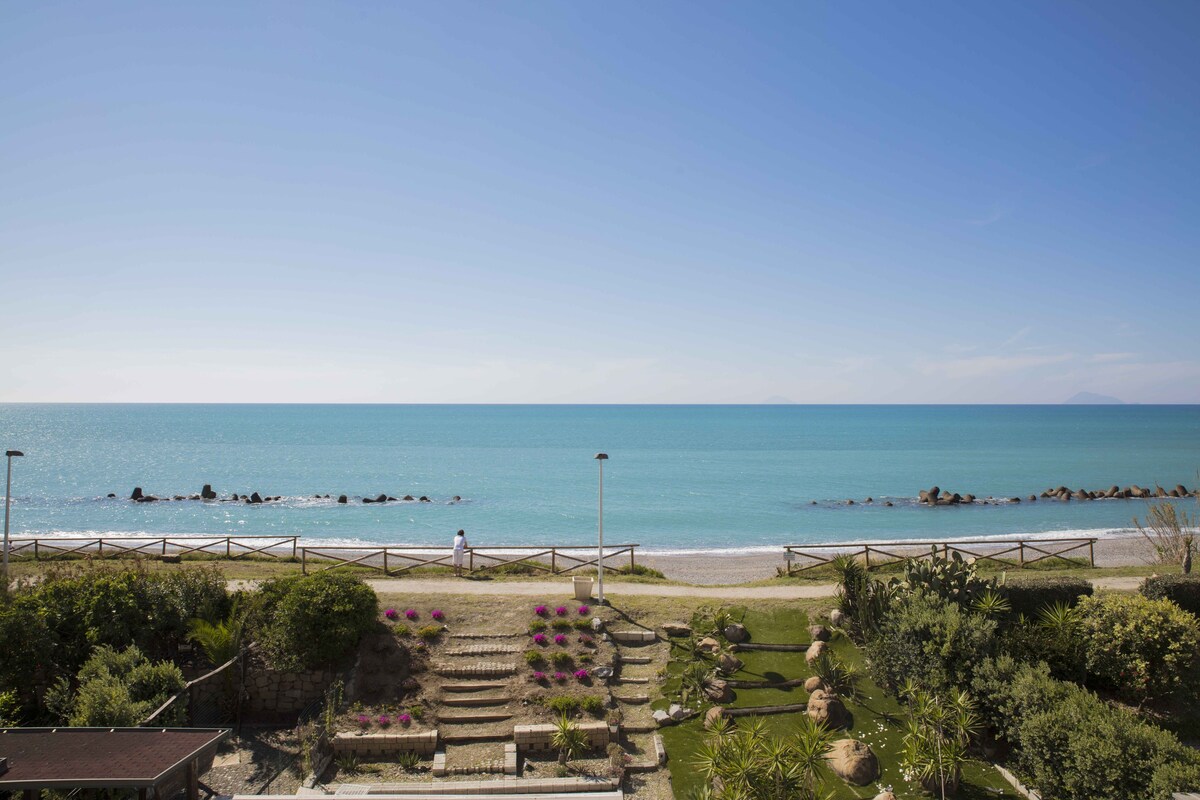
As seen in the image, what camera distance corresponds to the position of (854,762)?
13.3 meters

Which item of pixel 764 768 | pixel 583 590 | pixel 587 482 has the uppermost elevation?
pixel 587 482

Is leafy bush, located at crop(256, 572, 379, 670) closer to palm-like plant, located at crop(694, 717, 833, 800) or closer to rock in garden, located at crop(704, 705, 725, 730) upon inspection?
rock in garden, located at crop(704, 705, 725, 730)

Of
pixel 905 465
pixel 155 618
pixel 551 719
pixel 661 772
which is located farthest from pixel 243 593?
pixel 905 465

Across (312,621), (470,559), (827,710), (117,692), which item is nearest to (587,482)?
(470,559)

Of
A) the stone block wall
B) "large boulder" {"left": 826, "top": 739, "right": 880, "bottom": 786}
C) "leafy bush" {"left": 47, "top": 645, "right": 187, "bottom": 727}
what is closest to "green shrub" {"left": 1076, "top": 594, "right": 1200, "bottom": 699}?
"large boulder" {"left": 826, "top": 739, "right": 880, "bottom": 786}

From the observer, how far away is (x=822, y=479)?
2717 inches

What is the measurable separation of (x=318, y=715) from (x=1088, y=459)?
97963mm

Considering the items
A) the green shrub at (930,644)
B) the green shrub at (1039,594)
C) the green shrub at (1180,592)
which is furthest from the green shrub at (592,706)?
the green shrub at (1180,592)

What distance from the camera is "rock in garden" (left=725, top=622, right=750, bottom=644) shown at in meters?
18.5

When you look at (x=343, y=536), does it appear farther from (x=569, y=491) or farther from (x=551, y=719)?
(x=551, y=719)

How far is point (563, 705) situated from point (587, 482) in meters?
52.6

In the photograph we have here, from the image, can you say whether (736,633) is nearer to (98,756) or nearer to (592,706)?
(592,706)

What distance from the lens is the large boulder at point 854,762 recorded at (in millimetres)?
13180

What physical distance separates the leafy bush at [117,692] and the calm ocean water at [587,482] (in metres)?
26.3
